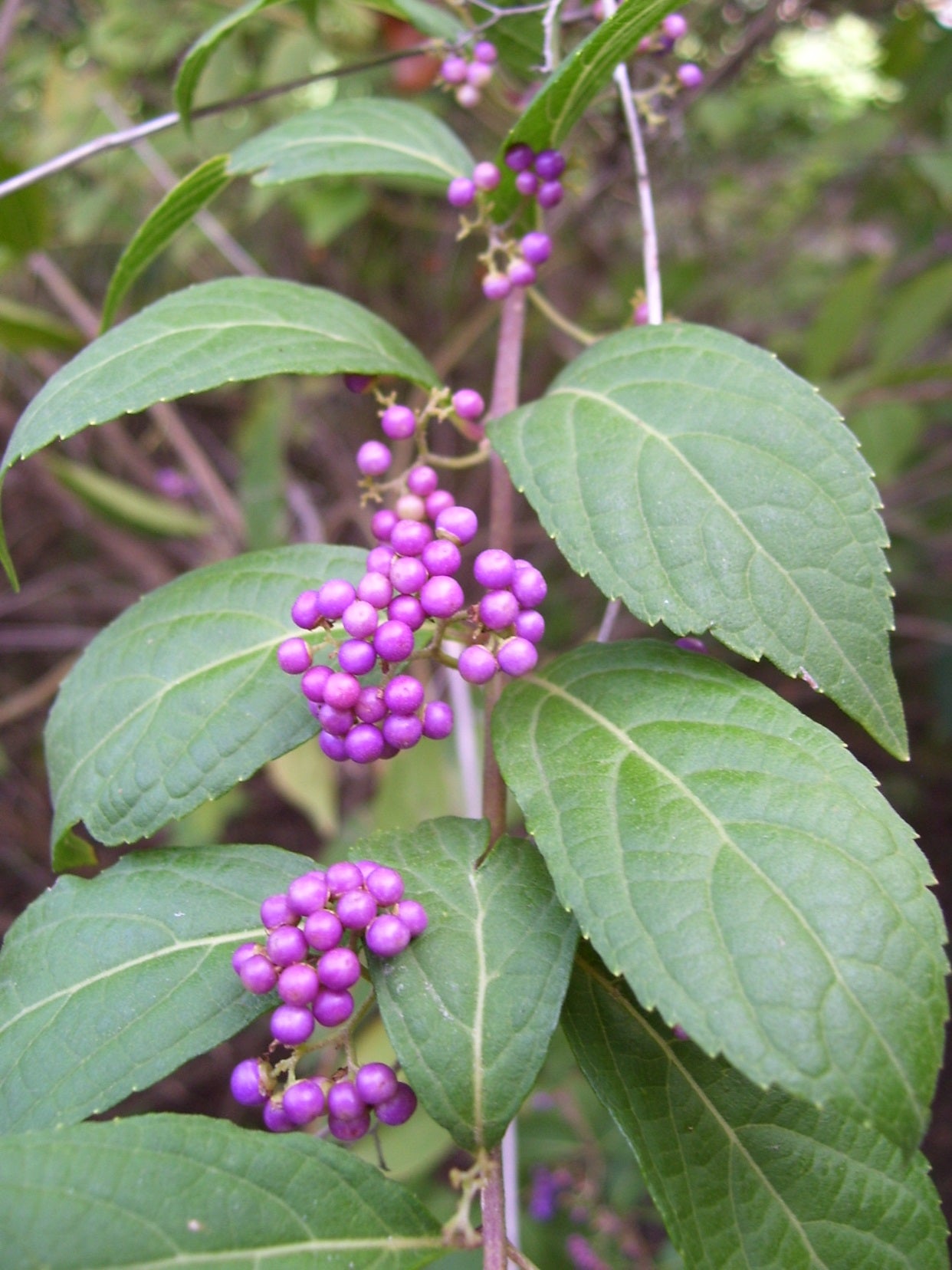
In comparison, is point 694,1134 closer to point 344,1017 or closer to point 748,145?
point 344,1017

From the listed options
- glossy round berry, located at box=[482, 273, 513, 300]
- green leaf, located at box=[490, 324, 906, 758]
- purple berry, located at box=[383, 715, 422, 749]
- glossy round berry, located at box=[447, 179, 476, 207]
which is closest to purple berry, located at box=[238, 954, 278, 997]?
purple berry, located at box=[383, 715, 422, 749]

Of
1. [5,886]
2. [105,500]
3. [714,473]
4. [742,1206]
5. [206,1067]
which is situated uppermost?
[714,473]

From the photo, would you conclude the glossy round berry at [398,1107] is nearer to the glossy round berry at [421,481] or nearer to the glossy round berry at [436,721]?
the glossy round berry at [436,721]

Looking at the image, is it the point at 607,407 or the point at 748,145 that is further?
the point at 748,145

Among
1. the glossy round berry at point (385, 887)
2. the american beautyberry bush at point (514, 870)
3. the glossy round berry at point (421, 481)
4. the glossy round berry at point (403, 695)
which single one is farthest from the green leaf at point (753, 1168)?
the glossy round berry at point (421, 481)

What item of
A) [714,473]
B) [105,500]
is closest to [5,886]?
[105,500]

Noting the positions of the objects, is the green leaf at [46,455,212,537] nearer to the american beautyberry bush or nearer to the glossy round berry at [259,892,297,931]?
the american beautyberry bush

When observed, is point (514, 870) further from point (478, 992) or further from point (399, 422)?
point (399, 422)
